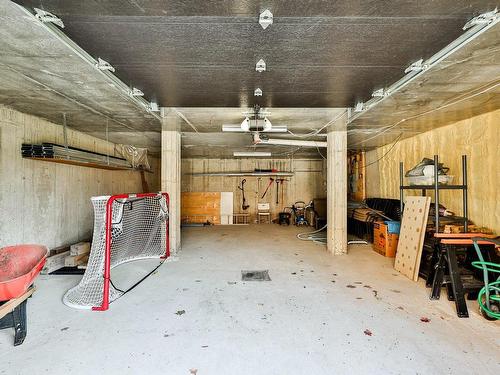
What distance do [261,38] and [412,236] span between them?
353 centimetres

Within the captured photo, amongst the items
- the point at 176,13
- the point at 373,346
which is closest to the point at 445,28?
the point at 176,13

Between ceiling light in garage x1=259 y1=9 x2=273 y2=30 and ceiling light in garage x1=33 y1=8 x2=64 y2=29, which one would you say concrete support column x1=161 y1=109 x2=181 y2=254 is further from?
ceiling light in garage x1=259 y1=9 x2=273 y2=30


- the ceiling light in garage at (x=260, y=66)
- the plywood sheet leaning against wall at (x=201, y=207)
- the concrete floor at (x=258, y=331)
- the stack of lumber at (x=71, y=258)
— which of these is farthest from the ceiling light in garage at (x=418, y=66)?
the plywood sheet leaning against wall at (x=201, y=207)

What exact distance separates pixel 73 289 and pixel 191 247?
2.51m

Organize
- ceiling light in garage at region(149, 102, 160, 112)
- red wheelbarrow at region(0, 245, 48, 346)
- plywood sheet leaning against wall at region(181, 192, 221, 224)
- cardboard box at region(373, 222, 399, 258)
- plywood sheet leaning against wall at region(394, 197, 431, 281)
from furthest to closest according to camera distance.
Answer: plywood sheet leaning against wall at region(181, 192, 221, 224), cardboard box at region(373, 222, 399, 258), ceiling light in garage at region(149, 102, 160, 112), plywood sheet leaning against wall at region(394, 197, 431, 281), red wheelbarrow at region(0, 245, 48, 346)

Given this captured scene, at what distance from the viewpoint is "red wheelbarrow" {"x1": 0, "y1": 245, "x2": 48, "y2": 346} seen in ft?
6.09

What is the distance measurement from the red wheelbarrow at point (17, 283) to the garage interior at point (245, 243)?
0.05 ft

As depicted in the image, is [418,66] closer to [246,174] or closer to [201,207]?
[246,174]

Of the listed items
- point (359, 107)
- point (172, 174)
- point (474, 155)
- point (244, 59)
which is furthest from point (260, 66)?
point (474, 155)

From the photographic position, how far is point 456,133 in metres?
4.18

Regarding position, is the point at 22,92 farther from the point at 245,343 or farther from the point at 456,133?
the point at 456,133

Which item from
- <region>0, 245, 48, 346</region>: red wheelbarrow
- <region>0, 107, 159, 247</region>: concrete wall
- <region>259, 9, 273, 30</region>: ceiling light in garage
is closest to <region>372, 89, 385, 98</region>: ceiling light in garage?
<region>259, 9, 273, 30</region>: ceiling light in garage

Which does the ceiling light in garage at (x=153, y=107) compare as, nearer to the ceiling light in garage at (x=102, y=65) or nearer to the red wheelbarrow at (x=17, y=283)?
the ceiling light in garage at (x=102, y=65)

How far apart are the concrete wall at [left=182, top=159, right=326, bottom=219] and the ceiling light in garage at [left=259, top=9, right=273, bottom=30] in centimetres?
740
